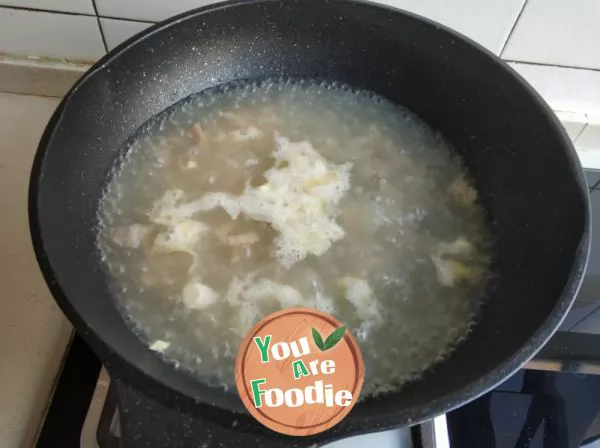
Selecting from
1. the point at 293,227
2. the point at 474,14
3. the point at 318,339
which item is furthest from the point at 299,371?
the point at 474,14

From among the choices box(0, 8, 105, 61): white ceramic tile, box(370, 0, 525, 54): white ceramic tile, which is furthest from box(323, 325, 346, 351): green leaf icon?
box(0, 8, 105, 61): white ceramic tile

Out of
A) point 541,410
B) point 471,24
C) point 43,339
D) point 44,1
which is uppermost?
point 471,24

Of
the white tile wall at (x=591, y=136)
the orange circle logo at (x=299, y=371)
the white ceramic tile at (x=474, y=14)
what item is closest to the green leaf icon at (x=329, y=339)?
the orange circle logo at (x=299, y=371)

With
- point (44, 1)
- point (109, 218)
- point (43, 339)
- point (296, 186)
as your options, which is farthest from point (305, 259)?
point (44, 1)

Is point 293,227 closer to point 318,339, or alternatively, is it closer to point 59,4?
point 318,339

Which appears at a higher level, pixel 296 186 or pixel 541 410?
pixel 296 186

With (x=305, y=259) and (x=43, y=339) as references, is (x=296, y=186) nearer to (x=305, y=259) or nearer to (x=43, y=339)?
(x=305, y=259)

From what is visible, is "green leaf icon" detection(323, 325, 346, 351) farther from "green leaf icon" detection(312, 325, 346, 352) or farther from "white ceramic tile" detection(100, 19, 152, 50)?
A: "white ceramic tile" detection(100, 19, 152, 50)
